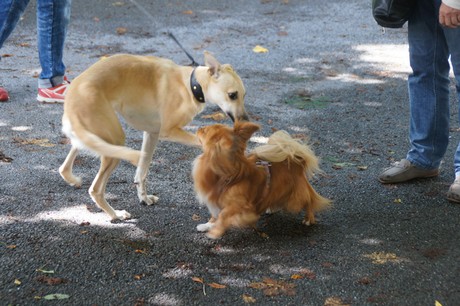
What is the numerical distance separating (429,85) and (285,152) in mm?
1436

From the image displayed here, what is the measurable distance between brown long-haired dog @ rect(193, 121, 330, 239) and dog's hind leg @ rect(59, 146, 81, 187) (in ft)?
3.51

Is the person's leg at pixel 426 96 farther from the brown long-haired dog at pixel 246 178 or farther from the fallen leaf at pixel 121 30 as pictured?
the fallen leaf at pixel 121 30

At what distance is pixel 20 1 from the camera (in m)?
5.97

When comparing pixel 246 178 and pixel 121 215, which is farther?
Result: pixel 121 215

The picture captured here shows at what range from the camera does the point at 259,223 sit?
13.5ft

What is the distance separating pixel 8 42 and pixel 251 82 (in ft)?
11.7

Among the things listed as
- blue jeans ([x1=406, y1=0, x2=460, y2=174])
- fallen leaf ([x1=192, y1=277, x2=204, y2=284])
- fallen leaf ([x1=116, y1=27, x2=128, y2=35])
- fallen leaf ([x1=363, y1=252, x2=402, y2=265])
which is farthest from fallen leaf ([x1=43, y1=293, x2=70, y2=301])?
fallen leaf ([x1=116, y1=27, x2=128, y2=35])

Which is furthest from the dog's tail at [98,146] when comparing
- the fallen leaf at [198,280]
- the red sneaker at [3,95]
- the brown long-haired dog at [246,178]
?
the red sneaker at [3,95]

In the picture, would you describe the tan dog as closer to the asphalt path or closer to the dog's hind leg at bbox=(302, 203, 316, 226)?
the asphalt path

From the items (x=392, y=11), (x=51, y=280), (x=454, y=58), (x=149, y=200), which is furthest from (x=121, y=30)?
(x=51, y=280)

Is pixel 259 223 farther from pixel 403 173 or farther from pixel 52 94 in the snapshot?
pixel 52 94

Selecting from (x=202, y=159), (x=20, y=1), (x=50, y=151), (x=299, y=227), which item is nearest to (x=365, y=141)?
(x=299, y=227)

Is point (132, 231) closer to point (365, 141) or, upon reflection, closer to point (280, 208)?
point (280, 208)

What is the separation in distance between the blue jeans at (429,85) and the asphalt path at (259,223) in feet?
0.83
